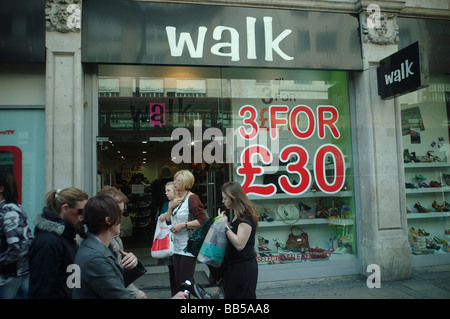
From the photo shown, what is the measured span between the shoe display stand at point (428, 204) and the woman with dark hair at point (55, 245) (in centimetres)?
663

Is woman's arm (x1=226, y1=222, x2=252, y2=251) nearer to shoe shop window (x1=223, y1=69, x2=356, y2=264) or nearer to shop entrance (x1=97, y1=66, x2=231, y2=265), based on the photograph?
shoe shop window (x1=223, y1=69, x2=356, y2=264)

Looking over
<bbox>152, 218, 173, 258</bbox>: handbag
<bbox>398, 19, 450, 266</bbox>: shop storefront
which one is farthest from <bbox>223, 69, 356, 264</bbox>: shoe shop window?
<bbox>152, 218, 173, 258</bbox>: handbag

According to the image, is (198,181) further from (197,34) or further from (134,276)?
(134,276)

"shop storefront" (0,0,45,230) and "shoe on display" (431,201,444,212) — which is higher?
"shop storefront" (0,0,45,230)

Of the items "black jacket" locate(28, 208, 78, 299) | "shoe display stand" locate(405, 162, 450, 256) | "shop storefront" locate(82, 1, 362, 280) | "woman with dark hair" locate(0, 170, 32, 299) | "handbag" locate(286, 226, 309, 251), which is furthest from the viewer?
"shoe display stand" locate(405, 162, 450, 256)

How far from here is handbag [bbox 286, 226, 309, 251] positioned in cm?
666

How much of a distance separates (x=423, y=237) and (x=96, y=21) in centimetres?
760

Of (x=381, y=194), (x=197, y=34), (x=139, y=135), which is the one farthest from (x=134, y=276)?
(x=381, y=194)

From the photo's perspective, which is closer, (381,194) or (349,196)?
(381,194)

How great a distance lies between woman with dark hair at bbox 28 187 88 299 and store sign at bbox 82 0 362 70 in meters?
3.49

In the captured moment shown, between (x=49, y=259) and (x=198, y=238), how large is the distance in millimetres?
2032

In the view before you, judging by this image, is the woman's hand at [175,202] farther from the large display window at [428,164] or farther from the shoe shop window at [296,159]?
the large display window at [428,164]

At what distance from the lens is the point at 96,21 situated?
561 centimetres

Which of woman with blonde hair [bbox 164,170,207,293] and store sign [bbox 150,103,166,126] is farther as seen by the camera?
store sign [bbox 150,103,166,126]
